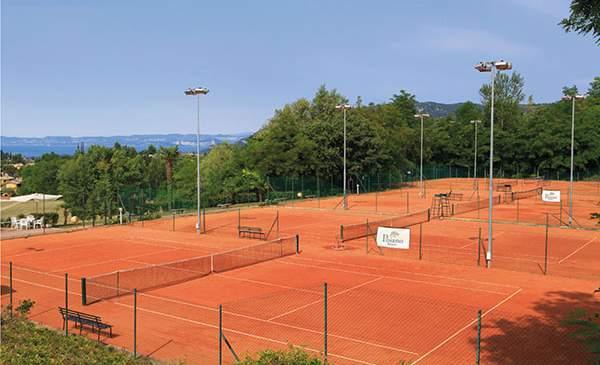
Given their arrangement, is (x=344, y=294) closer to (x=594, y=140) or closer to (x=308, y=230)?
(x=308, y=230)

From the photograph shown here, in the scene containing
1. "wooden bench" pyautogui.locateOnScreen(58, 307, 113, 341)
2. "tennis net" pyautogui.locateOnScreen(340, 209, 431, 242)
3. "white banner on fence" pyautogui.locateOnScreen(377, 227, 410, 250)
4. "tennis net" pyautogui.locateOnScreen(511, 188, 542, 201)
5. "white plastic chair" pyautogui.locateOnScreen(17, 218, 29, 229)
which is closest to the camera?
"wooden bench" pyautogui.locateOnScreen(58, 307, 113, 341)

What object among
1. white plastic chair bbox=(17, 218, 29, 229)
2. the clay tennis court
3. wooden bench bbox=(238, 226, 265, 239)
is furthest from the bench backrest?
white plastic chair bbox=(17, 218, 29, 229)

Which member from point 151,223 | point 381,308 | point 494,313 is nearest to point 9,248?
point 151,223

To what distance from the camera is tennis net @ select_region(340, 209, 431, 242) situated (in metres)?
34.8

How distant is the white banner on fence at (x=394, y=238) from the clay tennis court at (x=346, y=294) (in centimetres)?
80

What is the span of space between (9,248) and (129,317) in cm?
1794

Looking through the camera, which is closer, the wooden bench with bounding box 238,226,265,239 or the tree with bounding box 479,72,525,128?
the wooden bench with bounding box 238,226,265,239

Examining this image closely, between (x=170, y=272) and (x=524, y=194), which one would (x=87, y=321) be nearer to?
(x=170, y=272)

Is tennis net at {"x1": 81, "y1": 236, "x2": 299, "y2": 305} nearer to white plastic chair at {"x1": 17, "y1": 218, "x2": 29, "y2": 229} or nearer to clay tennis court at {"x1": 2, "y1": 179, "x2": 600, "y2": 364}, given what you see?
clay tennis court at {"x1": 2, "y1": 179, "x2": 600, "y2": 364}

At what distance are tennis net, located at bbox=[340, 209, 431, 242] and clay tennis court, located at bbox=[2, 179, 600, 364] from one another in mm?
885

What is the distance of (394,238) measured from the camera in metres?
27.5

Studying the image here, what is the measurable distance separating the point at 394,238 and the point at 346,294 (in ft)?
24.2

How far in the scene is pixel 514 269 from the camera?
2595 centimetres

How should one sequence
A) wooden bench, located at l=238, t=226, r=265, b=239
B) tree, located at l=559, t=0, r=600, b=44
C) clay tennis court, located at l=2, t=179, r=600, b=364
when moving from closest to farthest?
tree, located at l=559, t=0, r=600, b=44 → clay tennis court, located at l=2, t=179, r=600, b=364 → wooden bench, located at l=238, t=226, r=265, b=239
